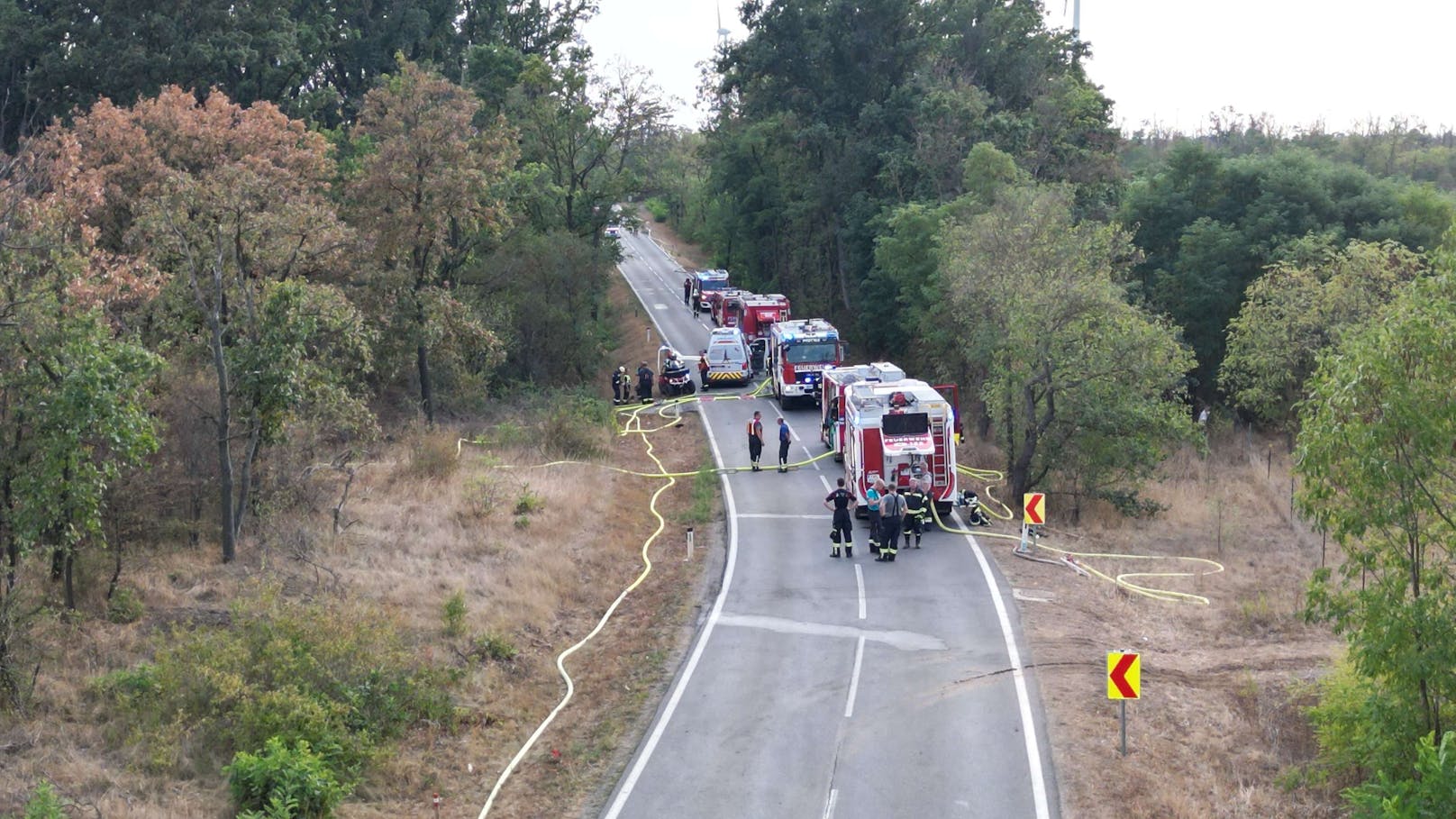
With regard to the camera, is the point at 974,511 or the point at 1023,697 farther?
the point at 974,511

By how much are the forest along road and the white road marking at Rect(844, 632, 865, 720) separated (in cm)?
3

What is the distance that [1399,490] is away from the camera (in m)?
12.0

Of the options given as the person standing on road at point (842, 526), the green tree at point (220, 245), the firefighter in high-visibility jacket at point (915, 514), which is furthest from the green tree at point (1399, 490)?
the green tree at point (220, 245)

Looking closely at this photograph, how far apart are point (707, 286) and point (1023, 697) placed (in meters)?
56.7

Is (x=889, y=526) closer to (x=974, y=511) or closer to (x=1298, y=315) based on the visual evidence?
(x=974, y=511)

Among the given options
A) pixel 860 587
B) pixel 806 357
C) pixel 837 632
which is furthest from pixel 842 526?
pixel 806 357

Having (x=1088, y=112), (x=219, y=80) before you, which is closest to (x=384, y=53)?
(x=219, y=80)

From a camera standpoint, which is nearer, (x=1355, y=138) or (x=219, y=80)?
(x=219, y=80)

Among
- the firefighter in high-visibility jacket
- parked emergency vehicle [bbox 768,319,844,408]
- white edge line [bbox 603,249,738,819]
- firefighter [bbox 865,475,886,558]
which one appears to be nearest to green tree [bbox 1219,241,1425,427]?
parked emergency vehicle [bbox 768,319,844,408]

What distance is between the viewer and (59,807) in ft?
38.5

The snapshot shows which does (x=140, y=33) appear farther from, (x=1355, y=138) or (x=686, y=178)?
(x=1355, y=138)

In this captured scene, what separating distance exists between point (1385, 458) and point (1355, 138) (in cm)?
8923

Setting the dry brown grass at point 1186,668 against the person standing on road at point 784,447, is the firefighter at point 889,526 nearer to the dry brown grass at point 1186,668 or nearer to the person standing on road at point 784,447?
the dry brown grass at point 1186,668

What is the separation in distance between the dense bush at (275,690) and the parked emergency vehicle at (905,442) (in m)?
11.6
